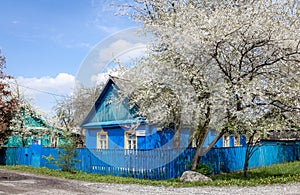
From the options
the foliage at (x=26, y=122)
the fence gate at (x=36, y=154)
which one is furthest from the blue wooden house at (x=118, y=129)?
the foliage at (x=26, y=122)

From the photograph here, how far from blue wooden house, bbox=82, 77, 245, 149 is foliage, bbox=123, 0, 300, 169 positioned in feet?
10.6

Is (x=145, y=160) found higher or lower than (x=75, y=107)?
lower

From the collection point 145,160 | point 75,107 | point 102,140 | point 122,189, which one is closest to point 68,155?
point 102,140

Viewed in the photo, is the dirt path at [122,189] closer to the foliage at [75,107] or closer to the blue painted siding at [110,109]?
the blue painted siding at [110,109]

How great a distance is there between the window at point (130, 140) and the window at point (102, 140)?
5.97 feet

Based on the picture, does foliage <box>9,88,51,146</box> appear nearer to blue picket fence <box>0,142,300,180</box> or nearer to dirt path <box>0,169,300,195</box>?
blue picket fence <box>0,142,300,180</box>

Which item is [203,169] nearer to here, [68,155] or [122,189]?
[122,189]

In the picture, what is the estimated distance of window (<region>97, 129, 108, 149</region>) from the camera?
19303mm

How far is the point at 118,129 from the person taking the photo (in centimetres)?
1845

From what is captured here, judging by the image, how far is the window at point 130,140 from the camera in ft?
57.7

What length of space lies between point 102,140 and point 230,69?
10.2m

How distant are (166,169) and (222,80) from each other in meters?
4.41

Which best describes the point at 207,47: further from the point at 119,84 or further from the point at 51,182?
the point at 51,182

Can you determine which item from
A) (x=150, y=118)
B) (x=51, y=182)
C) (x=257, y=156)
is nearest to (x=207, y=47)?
(x=150, y=118)
